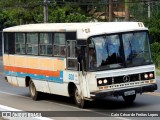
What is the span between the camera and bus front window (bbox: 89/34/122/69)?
15070mm

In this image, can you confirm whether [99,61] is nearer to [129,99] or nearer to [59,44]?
[129,99]

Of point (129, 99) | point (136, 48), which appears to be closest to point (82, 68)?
point (136, 48)

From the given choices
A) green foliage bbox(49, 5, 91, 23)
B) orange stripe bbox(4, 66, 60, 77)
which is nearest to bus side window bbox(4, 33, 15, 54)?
orange stripe bbox(4, 66, 60, 77)

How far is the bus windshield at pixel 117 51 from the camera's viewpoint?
15.1 meters

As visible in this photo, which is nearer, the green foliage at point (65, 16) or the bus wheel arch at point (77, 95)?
the bus wheel arch at point (77, 95)

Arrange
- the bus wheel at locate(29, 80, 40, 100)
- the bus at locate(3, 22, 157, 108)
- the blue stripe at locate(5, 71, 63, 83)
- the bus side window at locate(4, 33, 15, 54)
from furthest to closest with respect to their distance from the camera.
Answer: the bus side window at locate(4, 33, 15, 54) < the bus wheel at locate(29, 80, 40, 100) < the blue stripe at locate(5, 71, 63, 83) < the bus at locate(3, 22, 157, 108)

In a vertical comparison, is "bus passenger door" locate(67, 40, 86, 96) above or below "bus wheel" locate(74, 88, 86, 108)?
above

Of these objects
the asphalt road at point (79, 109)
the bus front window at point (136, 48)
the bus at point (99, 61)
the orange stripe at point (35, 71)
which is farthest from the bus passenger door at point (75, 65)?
the bus front window at point (136, 48)

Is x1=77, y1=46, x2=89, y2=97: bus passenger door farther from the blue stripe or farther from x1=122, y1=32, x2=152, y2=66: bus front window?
the blue stripe

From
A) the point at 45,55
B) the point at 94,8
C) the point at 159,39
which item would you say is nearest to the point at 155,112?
the point at 45,55

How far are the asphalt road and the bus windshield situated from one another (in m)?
1.31

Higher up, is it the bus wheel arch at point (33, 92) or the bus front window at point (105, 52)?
the bus front window at point (105, 52)

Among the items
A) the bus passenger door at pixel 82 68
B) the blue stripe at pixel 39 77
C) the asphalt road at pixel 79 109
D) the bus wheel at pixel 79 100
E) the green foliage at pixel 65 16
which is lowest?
the asphalt road at pixel 79 109

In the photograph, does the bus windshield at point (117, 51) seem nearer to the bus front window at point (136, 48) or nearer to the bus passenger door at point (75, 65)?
the bus front window at point (136, 48)
